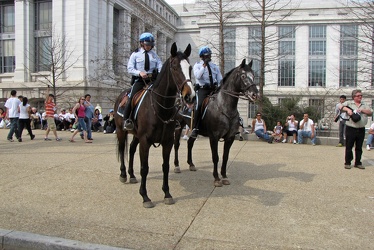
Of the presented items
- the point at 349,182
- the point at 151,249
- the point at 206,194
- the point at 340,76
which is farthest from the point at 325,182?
the point at 340,76

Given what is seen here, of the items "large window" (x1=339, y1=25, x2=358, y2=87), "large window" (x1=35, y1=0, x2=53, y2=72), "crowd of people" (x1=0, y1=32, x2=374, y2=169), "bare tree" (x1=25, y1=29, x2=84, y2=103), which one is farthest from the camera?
"large window" (x1=339, y1=25, x2=358, y2=87)

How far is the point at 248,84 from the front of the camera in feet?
20.7

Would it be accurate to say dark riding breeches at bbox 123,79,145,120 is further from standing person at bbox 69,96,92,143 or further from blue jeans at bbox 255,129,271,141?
blue jeans at bbox 255,129,271,141

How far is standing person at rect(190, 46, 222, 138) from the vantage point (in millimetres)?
7246

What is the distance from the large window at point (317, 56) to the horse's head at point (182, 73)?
51.8m

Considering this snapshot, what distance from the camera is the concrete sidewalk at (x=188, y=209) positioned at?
152 inches

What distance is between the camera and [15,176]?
22.9 ft

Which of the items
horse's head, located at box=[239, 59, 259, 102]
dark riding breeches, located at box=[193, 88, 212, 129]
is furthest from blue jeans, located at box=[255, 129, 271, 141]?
horse's head, located at box=[239, 59, 259, 102]

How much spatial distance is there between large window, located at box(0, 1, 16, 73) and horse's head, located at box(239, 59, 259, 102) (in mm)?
45356

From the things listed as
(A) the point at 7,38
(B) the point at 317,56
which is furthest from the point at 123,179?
(B) the point at 317,56

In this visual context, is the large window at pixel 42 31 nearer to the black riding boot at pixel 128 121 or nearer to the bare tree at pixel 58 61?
the bare tree at pixel 58 61

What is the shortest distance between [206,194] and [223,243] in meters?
2.06

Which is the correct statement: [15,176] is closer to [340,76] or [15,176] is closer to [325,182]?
[325,182]

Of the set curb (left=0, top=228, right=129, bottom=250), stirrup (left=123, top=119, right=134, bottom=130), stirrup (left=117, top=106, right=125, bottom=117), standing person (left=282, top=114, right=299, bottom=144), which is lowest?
curb (left=0, top=228, right=129, bottom=250)
